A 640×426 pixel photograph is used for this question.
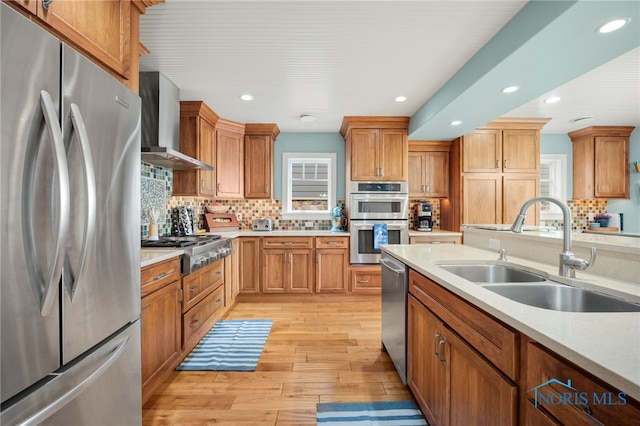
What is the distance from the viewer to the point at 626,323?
0.80 meters

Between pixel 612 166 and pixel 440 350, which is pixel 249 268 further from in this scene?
pixel 612 166

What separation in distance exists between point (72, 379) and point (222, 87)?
272cm

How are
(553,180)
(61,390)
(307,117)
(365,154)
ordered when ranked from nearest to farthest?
(61,390) → (307,117) → (365,154) → (553,180)

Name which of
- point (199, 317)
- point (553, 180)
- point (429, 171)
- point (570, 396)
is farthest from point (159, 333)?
point (553, 180)

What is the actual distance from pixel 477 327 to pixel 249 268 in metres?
3.19

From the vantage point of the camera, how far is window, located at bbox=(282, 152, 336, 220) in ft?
14.9

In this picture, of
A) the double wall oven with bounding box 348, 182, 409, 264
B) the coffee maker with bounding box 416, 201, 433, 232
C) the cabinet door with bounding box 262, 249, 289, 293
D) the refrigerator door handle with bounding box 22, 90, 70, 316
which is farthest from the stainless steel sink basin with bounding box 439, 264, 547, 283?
the coffee maker with bounding box 416, 201, 433, 232

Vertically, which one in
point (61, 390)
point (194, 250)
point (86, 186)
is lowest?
point (61, 390)

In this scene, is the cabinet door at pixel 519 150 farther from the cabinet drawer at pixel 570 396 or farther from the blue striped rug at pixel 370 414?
the cabinet drawer at pixel 570 396

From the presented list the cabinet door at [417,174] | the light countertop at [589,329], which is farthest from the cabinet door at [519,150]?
the light countertop at [589,329]

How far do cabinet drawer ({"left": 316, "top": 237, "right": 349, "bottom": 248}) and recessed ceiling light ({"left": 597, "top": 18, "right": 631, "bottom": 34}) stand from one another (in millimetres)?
2935

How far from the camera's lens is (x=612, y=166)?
442 centimetres

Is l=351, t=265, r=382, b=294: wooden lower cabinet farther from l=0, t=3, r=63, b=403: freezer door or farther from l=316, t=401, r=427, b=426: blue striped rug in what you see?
A: l=0, t=3, r=63, b=403: freezer door

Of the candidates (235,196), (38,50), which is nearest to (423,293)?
(38,50)
